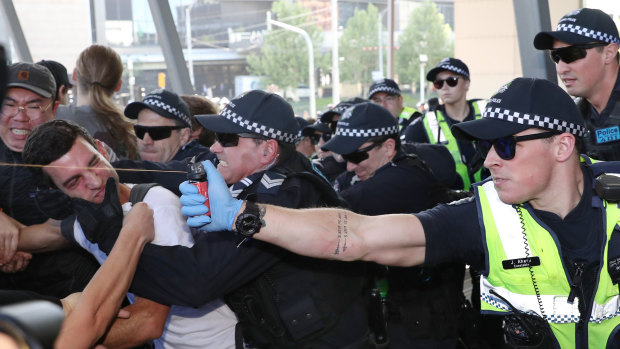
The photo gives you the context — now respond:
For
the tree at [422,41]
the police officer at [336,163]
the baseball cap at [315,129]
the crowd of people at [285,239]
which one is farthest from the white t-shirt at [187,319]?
the tree at [422,41]

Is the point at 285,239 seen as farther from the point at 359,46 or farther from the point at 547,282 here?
the point at 359,46

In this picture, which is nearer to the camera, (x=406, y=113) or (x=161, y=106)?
(x=161, y=106)

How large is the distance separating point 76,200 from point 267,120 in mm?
723

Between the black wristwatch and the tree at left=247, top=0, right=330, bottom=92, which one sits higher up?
the tree at left=247, top=0, right=330, bottom=92

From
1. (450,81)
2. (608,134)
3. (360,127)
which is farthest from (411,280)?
(450,81)

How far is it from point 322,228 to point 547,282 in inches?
27.3

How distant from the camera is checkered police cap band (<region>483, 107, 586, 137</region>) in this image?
212 cm

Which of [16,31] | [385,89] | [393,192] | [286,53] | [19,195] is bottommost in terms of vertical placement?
[393,192]

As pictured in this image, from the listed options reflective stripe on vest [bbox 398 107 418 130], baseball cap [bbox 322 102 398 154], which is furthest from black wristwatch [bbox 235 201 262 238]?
reflective stripe on vest [bbox 398 107 418 130]

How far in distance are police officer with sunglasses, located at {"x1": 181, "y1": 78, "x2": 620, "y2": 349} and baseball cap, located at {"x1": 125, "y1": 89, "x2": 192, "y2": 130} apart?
1.87 m

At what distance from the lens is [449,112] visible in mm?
4980

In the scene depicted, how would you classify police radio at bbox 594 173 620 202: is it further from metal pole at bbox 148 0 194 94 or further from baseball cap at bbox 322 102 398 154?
metal pole at bbox 148 0 194 94

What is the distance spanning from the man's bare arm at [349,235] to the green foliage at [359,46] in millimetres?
7439

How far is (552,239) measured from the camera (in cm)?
213
